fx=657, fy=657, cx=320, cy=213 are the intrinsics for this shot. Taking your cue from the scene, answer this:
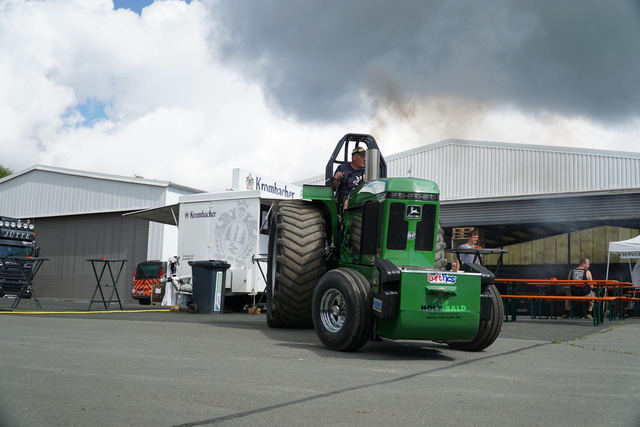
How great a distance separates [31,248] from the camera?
69.2 ft

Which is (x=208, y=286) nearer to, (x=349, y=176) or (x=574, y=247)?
(x=349, y=176)

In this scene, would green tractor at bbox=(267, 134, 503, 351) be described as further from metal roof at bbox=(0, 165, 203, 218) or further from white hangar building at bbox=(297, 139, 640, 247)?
metal roof at bbox=(0, 165, 203, 218)

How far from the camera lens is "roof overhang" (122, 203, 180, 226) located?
1697cm

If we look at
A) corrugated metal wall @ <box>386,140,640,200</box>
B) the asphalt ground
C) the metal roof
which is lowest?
the asphalt ground

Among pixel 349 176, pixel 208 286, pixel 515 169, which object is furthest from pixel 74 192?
pixel 349 176

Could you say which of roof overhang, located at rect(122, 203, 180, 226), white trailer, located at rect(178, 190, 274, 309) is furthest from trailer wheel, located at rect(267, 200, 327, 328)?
roof overhang, located at rect(122, 203, 180, 226)

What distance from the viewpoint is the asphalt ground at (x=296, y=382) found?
3.60 meters

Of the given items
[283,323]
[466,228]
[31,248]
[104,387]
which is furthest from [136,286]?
[104,387]

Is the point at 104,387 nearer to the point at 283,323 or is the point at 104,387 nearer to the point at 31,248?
the point at 283,323

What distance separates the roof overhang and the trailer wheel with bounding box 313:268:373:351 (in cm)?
1029

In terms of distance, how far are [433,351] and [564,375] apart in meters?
1.83

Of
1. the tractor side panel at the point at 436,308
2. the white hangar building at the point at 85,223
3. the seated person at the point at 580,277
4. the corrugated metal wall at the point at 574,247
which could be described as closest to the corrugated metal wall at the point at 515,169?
the corrugated metal wall at the point at 574,247

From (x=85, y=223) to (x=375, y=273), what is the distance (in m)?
23.7

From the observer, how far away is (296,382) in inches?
183
